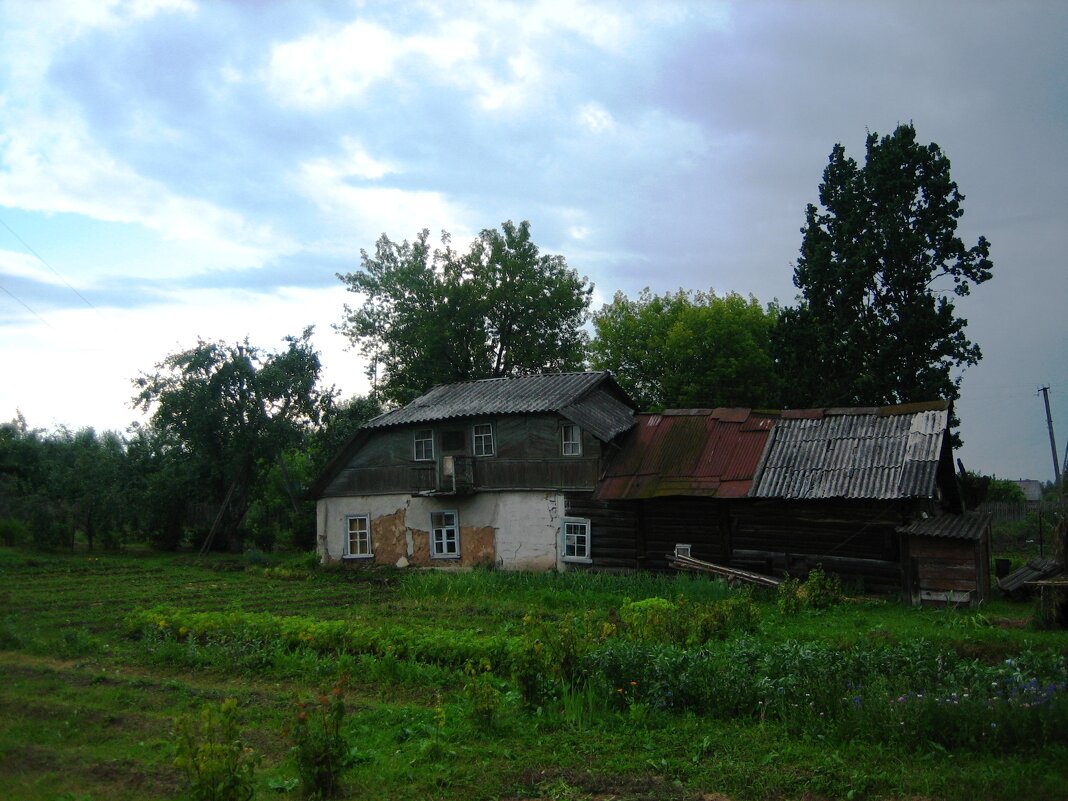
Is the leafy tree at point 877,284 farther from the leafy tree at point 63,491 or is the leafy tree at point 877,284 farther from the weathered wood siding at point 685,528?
the leafy tree at point 63,491

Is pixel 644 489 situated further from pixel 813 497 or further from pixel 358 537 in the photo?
pixel 358 537

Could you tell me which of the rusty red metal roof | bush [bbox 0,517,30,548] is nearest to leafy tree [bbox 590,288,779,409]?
the rusty red metal roof

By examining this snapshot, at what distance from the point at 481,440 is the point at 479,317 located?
62.2ft

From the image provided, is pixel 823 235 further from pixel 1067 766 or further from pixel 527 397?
pixel 1067 766

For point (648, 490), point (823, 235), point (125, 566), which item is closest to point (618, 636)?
point (648, 490)

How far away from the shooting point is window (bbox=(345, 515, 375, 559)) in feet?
101

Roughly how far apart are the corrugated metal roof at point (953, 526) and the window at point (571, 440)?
9938 mm

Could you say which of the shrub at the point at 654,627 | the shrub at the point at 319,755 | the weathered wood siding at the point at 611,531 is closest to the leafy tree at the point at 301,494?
Result: the weathered wood siding at the point at 611,531

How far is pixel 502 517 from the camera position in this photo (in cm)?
2816

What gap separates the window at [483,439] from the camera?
28.8 metres

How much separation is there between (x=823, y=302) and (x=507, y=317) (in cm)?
1872

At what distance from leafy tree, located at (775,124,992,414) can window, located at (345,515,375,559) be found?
1687cm

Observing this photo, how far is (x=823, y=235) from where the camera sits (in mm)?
34125

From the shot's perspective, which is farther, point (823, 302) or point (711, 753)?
point (823, 302)
